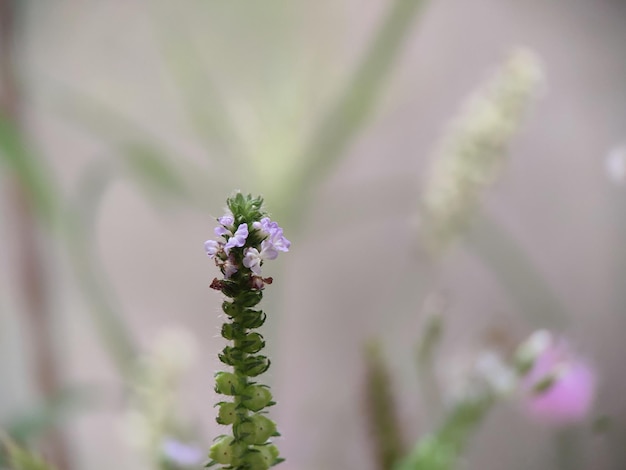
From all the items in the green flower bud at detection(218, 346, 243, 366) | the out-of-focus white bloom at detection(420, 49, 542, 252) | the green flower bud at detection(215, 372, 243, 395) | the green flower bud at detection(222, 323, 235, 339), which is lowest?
the green flower bud at detection(215, 372, 243, 395)

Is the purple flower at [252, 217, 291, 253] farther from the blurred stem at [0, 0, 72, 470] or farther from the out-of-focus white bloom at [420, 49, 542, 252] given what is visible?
the blurred stem at [0, 0, 72, 470]

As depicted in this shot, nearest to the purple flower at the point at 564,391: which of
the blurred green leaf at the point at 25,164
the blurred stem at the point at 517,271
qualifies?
the blurred stem at the point at 517,271

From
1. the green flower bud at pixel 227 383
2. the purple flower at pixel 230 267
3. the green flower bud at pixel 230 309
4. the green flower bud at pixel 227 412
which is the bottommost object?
the green flower bud at pixel 227 412


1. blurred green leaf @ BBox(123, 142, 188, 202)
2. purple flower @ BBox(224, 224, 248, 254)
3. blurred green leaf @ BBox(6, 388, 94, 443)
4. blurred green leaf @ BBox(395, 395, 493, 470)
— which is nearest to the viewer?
purple flower @ BBox(224, 224, 248, 254)

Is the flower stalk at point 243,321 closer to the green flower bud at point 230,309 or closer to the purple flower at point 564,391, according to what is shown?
the green flower bud at point 230,309

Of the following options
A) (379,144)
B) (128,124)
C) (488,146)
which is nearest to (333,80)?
(379,144)

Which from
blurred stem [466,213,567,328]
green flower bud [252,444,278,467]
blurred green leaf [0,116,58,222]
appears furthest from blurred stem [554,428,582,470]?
blurred green leaf [0,116,58,222]

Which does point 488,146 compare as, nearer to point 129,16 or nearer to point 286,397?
point 286,397
